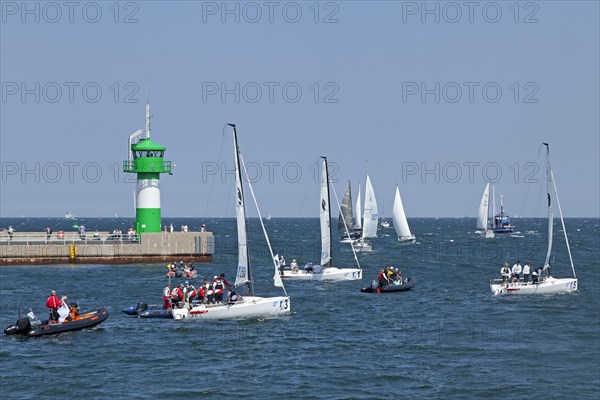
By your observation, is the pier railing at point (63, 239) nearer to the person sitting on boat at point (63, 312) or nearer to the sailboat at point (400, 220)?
the person sitting on boat at point (63, 312)

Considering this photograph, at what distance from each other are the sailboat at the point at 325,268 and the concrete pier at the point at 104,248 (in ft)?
44.3

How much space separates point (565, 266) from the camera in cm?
7862

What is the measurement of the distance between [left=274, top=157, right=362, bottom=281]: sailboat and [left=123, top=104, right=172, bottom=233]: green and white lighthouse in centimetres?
1645

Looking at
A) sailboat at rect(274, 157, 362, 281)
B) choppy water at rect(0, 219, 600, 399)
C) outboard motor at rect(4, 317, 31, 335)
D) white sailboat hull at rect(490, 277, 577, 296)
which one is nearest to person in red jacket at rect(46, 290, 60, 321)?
outboard motor at rect(4, 317, 31, 335)

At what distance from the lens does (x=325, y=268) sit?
6134 centimetres

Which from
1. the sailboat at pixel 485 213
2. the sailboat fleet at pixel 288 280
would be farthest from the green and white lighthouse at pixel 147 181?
the sailboat at pixel 485 213

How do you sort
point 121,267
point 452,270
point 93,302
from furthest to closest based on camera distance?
point 452,270 → point 121,267 → point 93,302

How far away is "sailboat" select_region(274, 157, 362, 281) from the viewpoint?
6066cm

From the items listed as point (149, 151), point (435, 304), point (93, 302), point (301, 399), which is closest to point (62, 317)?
point (93, 302)

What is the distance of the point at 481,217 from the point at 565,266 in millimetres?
81189

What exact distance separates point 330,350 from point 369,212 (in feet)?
241

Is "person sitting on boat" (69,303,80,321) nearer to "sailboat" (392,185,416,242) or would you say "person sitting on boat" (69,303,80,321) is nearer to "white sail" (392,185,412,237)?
"white sail" (392,185,412,237)

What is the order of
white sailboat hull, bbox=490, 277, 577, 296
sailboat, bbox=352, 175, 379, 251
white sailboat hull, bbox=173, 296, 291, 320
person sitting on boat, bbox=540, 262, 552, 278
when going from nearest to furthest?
1. white sailboat hull, bbox=173, 296, 291, 320
2. white sailboat hull, bbox=490, 277, 577, 296
3. person sitting on boat, bbox=540, 262, 552, 278
4. sailboat, bbox=352, 175, 379, 251

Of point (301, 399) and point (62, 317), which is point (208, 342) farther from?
point (301, 399)
